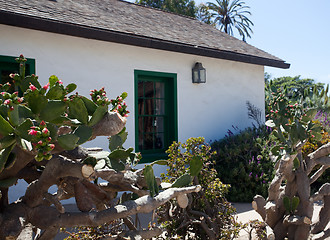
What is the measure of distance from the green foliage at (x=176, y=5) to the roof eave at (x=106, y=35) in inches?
926

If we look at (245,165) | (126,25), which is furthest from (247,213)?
(126,25)

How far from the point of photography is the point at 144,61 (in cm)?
757

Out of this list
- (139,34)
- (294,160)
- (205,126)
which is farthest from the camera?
(205,126)

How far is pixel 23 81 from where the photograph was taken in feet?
7.09

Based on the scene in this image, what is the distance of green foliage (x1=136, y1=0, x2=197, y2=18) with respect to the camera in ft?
102

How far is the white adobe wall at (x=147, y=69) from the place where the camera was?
621 cm

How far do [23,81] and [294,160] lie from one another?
2.98 m

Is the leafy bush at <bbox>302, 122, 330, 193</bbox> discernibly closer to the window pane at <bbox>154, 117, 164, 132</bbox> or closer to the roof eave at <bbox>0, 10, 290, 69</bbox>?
the roof eave at <bbox>0, 10, 290, 69</bbox>

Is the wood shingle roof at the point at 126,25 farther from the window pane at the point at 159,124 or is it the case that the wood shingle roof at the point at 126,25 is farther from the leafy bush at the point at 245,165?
the leafy bush at the point at 245,165

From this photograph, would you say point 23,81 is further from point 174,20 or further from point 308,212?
point 174,20

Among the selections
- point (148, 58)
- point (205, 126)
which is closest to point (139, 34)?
point (148, 58)

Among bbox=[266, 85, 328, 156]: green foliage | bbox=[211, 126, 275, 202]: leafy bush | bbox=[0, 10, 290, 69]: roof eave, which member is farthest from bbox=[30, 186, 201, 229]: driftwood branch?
bbox=[211, 126, 275, 202]: leafy bush

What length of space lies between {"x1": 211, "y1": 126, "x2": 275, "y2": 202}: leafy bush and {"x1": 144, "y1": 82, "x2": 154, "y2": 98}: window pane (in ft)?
6.19

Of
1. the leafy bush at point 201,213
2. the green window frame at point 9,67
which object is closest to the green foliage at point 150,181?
the leafy bush at point 201,213
